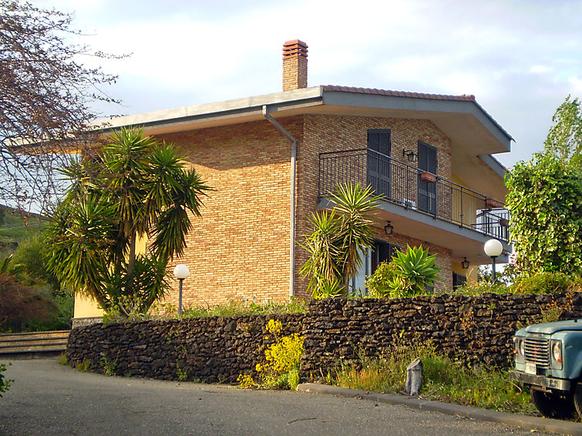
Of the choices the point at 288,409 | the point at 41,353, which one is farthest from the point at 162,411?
the point at 41,353

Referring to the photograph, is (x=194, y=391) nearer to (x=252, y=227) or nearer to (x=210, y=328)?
(x=210, y=328)

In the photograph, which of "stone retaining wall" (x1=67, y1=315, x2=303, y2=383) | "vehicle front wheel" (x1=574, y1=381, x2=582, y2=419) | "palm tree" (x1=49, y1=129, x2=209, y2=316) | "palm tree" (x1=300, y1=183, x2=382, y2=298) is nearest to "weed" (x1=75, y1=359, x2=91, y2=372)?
"stone retaining wall" (x1=67, y1=315, x2=303, y2=383)

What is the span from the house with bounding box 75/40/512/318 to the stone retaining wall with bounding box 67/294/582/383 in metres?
3.85

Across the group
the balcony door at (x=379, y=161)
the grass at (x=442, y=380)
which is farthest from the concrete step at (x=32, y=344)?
the grass at (x=442, y=380)

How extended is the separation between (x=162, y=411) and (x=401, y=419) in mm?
3216

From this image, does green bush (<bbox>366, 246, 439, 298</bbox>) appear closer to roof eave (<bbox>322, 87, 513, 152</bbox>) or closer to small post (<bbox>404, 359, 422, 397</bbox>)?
small post (<bbox>404, 359, 422, 397</bbox>)

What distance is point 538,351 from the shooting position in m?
11.9

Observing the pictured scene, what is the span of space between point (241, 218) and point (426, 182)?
5.98m

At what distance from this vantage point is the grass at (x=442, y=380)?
1340cm

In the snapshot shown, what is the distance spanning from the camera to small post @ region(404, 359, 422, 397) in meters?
14.3

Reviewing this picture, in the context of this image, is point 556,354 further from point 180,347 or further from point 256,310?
point 180,347

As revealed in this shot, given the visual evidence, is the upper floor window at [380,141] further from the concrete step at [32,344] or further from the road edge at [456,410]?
the road edge at [456,410]

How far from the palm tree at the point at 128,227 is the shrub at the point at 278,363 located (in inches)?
178

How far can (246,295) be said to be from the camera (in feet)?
74.8
